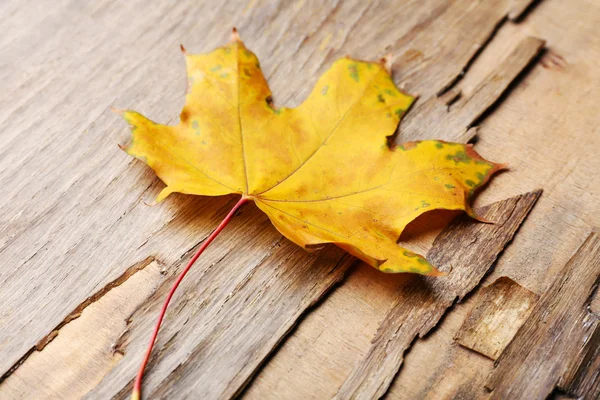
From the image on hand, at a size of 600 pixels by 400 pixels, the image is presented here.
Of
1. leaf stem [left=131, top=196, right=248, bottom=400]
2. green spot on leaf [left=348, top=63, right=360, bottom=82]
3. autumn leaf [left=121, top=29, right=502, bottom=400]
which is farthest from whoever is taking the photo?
green spot on leaf [left=348, top=63, right=360, bottom=82]

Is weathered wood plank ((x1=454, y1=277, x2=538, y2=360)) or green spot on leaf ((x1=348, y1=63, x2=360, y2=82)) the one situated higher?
green spot on leaf ((x1=348, y1=63, x2=360, y2=82))

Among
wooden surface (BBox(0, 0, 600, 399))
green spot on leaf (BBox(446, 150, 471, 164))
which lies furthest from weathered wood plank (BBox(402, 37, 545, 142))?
green spot on leaf (BBox(446, 150, 471, 164))

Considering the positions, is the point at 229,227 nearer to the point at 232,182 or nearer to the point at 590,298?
the point at 232,182

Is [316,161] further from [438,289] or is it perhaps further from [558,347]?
[558,347]

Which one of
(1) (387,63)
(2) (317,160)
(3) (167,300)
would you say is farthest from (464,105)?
(3) (167,300)

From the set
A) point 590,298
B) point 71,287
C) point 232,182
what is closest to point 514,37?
point 590,298

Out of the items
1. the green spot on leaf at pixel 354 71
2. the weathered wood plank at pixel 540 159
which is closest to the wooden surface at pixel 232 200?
the weathered wood plank at pixel 540 159

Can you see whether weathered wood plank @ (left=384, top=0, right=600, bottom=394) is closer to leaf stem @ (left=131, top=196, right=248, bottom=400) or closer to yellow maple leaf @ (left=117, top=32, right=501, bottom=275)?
yellow maple leaf @ (left=117, top=32, right=501, bottom=275)
